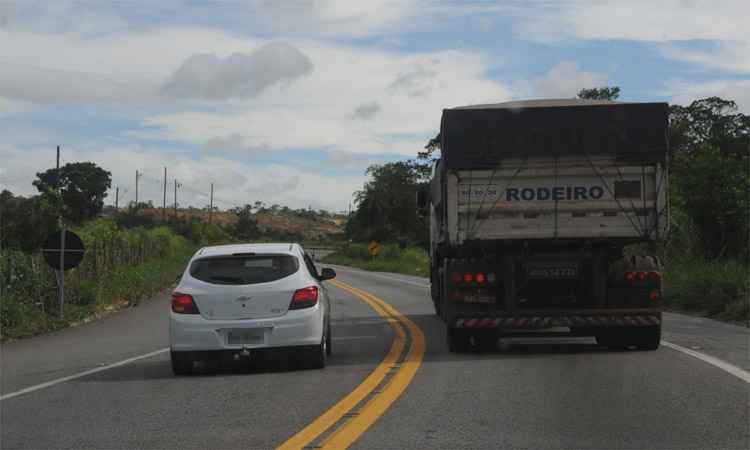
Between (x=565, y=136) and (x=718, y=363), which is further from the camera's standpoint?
(x=565, y=136)

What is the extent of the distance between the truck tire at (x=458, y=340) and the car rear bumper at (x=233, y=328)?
2.38 m

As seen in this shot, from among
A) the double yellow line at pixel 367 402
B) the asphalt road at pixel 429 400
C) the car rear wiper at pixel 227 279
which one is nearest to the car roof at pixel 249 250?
the car rear wiper at pixel 227 279

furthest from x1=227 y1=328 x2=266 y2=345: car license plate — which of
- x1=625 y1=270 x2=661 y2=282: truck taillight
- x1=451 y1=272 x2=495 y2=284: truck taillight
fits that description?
x1=625 y1=270 x2=661 y2=282: truck taillight

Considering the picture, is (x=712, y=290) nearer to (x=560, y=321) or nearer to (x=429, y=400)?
(x=560, y=321)

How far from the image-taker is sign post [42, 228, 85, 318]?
20656mm

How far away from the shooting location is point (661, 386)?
32.2 feet

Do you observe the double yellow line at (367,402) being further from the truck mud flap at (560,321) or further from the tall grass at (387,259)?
the tall grass at (387,259)

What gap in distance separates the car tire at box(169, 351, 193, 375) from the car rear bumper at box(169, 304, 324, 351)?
70 millimetres

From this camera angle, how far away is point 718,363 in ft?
38.0

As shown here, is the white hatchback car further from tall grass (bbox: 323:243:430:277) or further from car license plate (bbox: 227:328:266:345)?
tall grass (bbox: 323:243:430:277)

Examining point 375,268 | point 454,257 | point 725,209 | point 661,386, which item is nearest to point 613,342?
point 454,257

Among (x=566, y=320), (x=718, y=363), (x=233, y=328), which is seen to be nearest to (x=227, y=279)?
(x=233, y=328)

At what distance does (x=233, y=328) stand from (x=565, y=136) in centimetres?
488

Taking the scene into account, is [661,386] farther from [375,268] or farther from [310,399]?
[375,268]
